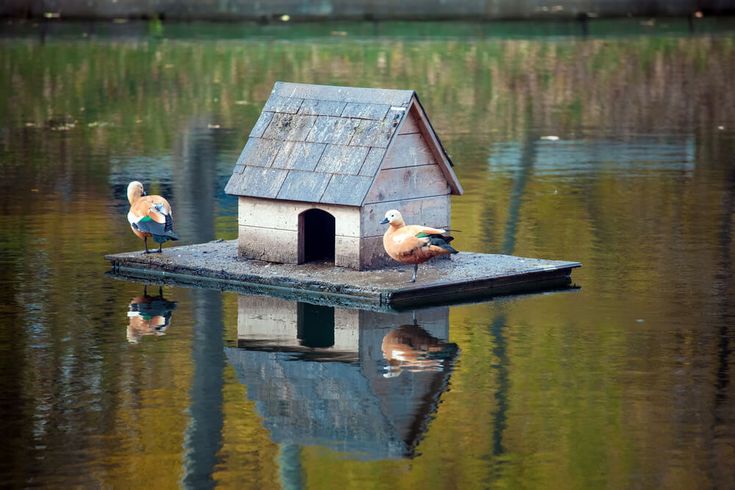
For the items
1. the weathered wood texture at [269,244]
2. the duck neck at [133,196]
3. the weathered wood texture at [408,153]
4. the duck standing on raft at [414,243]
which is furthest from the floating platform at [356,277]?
the weathered wood texture at [408,153]

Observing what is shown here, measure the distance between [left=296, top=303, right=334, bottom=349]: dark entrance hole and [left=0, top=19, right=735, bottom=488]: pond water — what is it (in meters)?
0.04

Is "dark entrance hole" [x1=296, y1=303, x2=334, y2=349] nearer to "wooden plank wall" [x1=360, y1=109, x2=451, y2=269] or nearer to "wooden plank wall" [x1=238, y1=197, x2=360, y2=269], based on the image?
"wooden plank wall" [x1=238, y1=197, x2=360, y2=269]

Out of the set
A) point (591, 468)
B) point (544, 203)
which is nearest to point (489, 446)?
point (591, 468)

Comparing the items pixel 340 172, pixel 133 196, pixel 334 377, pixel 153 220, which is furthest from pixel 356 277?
pixel 334 377

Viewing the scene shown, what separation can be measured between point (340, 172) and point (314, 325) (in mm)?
2061

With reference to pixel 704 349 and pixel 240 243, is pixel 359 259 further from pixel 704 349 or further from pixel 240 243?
pixel 704 349

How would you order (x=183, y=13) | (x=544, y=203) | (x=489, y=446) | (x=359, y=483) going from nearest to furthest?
(x=359, y=483) → (x=489, y=446) → (x=544, y=203) → (x=183, y=13)

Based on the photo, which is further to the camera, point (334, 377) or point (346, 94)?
point (346, 94)

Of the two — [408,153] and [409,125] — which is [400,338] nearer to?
[408,153]

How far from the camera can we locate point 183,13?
47.2 m

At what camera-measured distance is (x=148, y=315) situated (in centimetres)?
1538

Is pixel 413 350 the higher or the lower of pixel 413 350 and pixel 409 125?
the lower

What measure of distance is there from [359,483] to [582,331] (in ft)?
14.9

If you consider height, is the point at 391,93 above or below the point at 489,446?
above
